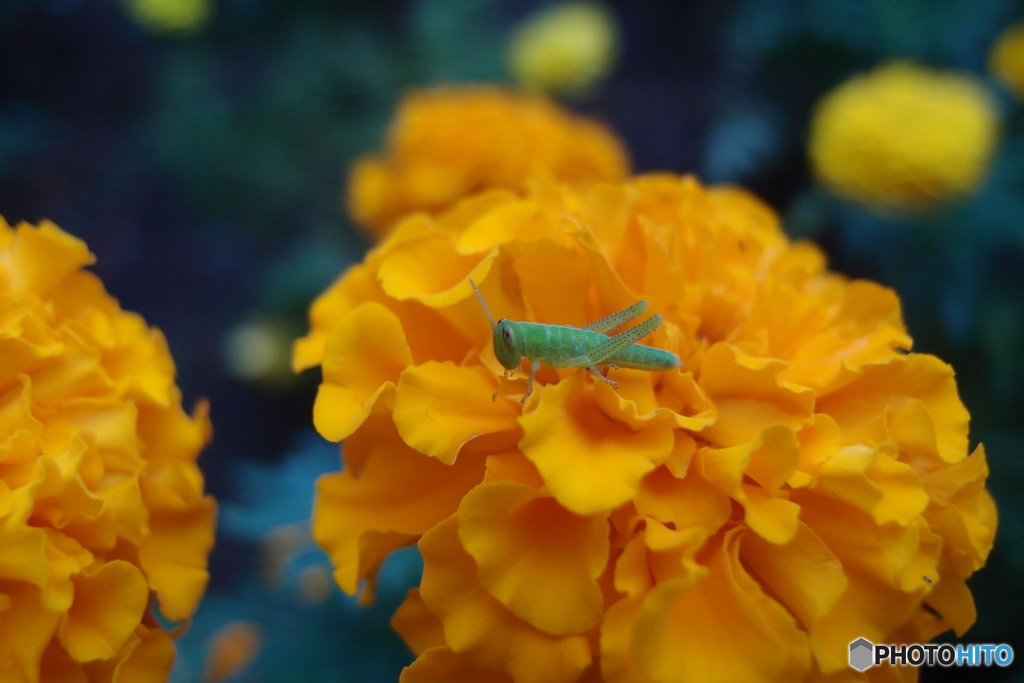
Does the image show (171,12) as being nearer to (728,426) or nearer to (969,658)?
(728,426)

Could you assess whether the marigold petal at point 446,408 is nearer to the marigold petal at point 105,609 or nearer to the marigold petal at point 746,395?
the marigold petal at point 746,395

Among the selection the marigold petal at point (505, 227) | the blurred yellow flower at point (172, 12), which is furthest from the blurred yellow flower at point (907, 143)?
the blurred yellow flower at point (172, 12)

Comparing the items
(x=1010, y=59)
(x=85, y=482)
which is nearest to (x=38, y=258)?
(x=85, y=482)

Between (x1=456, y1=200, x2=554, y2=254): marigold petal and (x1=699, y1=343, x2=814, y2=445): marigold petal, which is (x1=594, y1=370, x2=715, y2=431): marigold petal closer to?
(x1=699, y1=343, x2=814, y2=445): marigold petal

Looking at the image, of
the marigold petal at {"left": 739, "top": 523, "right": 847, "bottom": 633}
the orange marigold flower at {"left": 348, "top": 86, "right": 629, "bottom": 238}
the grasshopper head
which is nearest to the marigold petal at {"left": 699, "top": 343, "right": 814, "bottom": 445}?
the marigold petal at {"left": 739, "top": 523, "right": 847, "bottom": 633}

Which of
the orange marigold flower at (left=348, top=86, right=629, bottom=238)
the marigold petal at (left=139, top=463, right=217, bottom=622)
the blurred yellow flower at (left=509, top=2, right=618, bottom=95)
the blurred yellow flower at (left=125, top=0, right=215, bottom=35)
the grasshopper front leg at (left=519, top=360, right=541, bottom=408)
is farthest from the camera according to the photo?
the blurred yellow flower at (left=509, top=2, right=618, bottom=95)

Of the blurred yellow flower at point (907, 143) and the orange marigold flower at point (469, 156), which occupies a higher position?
the blurred yellow flower at point (907, 143)
